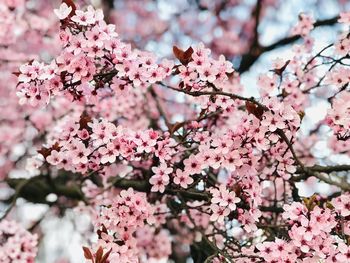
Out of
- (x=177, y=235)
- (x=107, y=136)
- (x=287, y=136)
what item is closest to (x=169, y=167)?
(x=107, y=136)

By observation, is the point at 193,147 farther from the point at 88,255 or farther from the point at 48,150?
the point at 88,255

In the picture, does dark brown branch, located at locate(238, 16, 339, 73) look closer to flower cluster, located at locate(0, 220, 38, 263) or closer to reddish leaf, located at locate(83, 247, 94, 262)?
flower cluster, located at locate(0, 220, 38, 263)

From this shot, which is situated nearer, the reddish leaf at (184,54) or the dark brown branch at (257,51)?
the reddish leaf at (184,54)

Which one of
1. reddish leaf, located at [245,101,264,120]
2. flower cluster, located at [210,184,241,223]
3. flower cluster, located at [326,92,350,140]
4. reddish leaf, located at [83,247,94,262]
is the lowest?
reddish leaf, located at [83,247,94,262]

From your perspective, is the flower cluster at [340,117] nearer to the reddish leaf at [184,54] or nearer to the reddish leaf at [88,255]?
the reddish leaf at [184,54]

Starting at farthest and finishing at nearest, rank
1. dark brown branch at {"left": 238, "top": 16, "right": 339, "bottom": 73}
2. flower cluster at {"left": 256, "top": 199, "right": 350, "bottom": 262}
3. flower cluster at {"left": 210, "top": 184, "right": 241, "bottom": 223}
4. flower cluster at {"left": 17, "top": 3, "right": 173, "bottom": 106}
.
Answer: dark brown branch at {"left": 238, "top": 16, "right": 339, "bottom": 73} < flower cluster at {"left": 210, "top": 184, "right": 241, "bottom": 223} < flower cluster at {"left": 17, "top": 3, "right": 173, "bottom": 106} < flower cluster at {"left": 256, "top": 199, "right": 350, "bottom": 262}

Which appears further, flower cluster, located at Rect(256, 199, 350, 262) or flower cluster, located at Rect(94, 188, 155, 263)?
flower cluster, located at Rect(94, 188, 155, 263)

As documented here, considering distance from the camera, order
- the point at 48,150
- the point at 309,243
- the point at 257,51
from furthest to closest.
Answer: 1. the point at 257,51
2. the point at 48,150
3. the point at 309,243

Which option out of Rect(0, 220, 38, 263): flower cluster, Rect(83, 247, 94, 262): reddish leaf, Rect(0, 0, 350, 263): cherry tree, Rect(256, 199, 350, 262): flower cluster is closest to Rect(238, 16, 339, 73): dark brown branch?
Rect(0, 0, 350, 263): cherry tree

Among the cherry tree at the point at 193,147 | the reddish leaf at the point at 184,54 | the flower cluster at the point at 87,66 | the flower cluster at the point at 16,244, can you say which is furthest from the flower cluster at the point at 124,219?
the flower cluster at the point at 16,244

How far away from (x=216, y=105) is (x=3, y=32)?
359 cm

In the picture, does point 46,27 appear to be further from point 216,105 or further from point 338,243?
point 338,243

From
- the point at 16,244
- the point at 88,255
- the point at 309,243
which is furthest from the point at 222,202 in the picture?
the point at 16,244

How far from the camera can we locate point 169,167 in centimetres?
316
